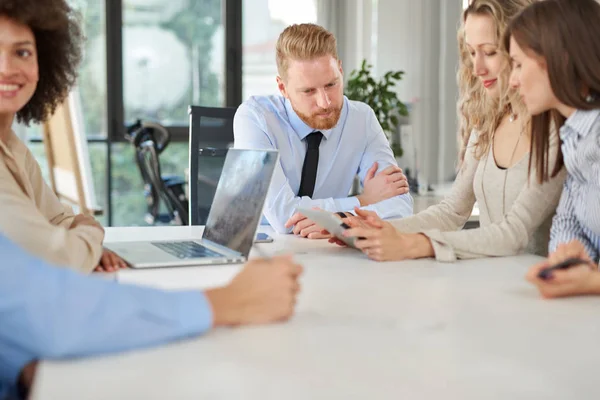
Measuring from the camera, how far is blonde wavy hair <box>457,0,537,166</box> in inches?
78.8

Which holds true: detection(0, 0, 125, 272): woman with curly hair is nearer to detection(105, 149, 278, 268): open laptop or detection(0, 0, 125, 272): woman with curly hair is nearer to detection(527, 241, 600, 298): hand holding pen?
detection(105, 149, 278, 268): open laptop

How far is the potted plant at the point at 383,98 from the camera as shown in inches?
190

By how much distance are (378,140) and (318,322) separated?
174cm

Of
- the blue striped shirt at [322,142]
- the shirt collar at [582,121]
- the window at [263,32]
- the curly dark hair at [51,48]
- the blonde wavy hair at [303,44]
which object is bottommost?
the blue striped shirt at [322,142]

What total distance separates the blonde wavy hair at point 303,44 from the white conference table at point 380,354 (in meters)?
1.33

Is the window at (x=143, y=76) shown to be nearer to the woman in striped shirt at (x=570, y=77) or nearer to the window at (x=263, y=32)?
the window at (x=263, y=32)

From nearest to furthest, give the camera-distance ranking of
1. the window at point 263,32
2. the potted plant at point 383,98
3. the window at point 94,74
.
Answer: the potted plant at point 383,98, the window at point 94,74, the window at point 263,32

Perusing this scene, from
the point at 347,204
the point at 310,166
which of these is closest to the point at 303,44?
the point at 310,166

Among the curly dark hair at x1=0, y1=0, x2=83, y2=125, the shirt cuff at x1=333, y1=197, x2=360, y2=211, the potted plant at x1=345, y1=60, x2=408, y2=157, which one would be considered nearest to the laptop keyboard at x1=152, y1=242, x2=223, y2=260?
the curly dark hair at x1=0, y1=0, x2=83, y2=125

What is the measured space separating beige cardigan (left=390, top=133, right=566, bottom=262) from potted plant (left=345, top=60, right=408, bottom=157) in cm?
267

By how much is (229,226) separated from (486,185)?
29.1 inches

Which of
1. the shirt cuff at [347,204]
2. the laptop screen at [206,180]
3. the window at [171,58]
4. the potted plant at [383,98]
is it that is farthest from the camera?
the window at [171,58]

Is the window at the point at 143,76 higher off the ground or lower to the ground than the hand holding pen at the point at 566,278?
higher

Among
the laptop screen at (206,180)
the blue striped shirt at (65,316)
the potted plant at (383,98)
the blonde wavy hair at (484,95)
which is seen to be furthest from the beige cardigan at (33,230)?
the potted plant at (383,98)
